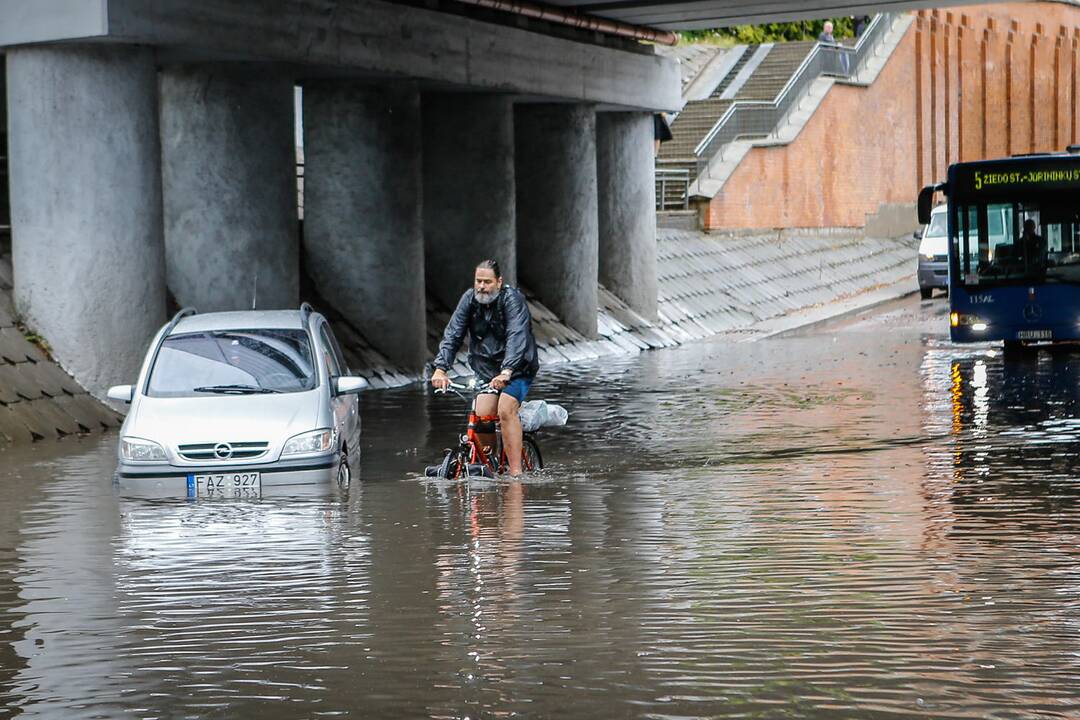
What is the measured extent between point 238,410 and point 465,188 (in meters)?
17.0

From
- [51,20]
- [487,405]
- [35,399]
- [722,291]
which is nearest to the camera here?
[487,405]

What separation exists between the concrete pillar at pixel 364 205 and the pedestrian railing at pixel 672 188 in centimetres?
2102

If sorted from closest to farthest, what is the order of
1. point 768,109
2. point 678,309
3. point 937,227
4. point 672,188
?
point 678,309, point 937,227, point 672,188, point 768,109

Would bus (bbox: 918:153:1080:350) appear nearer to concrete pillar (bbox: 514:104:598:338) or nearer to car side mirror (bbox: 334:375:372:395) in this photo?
concrete pillar (bbox: 514:104:598:338)

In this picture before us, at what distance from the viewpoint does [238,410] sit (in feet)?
42.9

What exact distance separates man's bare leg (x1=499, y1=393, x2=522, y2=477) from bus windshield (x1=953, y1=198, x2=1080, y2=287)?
14873mm

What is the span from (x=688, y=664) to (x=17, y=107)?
14.4 meters

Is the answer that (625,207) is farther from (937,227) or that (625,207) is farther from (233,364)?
(233,364)

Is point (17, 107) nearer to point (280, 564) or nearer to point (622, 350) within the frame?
point (280, 564)

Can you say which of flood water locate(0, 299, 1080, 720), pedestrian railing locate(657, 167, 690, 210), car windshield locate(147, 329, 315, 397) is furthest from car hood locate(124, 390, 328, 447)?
pedestrian railing locate(657, 167, 690, 210)

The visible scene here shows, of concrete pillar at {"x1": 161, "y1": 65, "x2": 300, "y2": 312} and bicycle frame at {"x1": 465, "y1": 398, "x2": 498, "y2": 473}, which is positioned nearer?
bicycle frame at {"x1": 465, "y1": 398, "x2": 498, "y2": 473}

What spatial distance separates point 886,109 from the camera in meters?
54.4

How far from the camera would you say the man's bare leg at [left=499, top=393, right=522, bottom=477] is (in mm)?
12930

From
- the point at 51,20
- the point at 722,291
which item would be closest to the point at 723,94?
the point at 722,291
